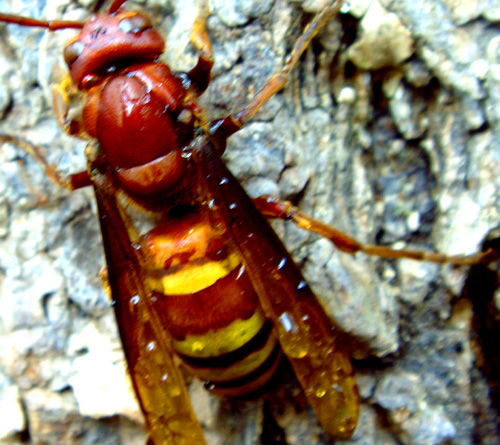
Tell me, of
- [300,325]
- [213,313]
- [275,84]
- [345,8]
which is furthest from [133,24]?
[300,325]

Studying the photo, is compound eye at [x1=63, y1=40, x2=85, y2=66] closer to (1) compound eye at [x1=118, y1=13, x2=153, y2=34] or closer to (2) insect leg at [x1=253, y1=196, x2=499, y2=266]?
(1) compound eye at [x1=118, y1=13, x2=153, y2=34]

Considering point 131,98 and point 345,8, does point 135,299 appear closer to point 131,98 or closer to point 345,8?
point 131,98

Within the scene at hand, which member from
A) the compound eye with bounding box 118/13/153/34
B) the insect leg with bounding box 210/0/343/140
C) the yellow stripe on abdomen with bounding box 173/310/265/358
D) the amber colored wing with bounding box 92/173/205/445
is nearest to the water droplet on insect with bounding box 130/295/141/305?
the amber colored wing with bounding box 92/173/205/445

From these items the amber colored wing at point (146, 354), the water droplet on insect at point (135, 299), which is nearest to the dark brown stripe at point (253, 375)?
the amber colored wing at point (146, 354)

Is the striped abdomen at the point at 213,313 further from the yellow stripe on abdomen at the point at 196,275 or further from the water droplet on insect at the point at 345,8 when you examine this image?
the water droplet on insect at the point at 345,8

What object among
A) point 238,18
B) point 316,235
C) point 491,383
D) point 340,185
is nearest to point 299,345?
point 316,235

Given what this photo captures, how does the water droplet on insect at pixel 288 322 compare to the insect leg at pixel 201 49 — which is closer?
the water droplet on insect at pixel 288 322
